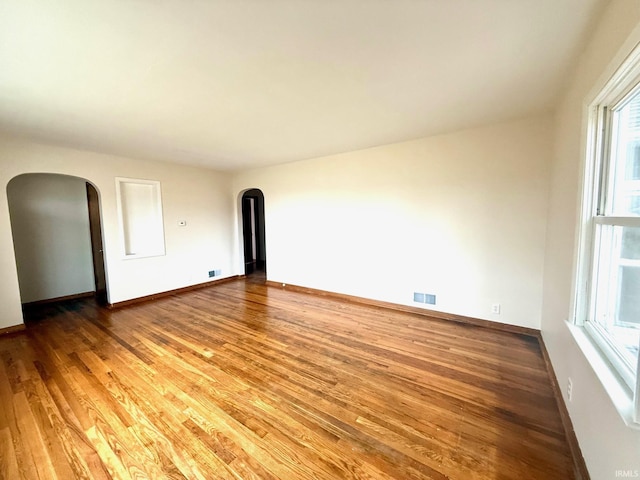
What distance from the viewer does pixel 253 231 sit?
7.64 meters

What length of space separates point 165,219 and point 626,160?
573 centimetres

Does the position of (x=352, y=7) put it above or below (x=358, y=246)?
above

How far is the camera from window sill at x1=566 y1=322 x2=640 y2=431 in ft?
3.06

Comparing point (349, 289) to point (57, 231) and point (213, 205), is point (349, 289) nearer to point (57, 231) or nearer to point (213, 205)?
point (213, 205)

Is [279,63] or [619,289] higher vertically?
[279,63]

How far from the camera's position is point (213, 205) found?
5.55m

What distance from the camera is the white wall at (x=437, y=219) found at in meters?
2.87

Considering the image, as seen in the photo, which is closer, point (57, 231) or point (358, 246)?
point (358, 246)

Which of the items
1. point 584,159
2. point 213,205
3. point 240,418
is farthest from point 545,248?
point 213,205

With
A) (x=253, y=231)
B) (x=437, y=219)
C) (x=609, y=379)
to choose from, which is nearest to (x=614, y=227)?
(x=609, y=379)

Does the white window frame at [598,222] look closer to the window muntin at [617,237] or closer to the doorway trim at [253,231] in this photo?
the window muntin at [617,237]

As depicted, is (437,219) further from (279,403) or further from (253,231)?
(253,231)

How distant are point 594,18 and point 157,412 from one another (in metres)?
3.69

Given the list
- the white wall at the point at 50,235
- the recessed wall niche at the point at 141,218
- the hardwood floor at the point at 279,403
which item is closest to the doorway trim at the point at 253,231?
the recessed wall niche at the point at 141,218
